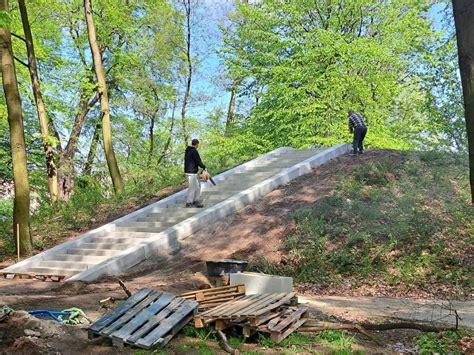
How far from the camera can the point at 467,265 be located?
916cm

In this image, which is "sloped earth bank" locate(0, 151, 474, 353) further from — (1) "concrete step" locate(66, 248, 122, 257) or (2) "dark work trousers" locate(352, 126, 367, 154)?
(2) "dark work trousers" locate(352, 126, 367, 154)

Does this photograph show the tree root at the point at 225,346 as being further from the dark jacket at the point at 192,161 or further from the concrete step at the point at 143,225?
the concrete step at the point at 143,225

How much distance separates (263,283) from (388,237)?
4.00 metres

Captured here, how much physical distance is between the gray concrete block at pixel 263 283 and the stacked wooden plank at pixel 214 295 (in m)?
0.42

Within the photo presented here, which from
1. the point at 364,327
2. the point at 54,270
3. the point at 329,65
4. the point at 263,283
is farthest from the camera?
the point at 329,65

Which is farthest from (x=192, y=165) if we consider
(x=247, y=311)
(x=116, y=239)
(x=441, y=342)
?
(x=441, y=342)

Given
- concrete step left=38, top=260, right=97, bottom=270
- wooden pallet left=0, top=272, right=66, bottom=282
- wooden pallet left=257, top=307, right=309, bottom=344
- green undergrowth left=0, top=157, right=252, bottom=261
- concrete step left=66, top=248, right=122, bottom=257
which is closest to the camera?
wooden pallet left=257, top=307, right=309, bottom=344

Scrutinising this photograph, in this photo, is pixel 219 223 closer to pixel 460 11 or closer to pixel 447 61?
pixel 460 11

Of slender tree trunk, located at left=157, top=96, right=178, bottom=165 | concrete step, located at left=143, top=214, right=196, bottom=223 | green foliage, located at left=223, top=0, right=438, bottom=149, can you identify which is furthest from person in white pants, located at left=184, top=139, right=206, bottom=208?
slender tree trunk, located at left=157, top=96, right=178, bottom=165

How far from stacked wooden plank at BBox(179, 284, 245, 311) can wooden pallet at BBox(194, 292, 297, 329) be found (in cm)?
26

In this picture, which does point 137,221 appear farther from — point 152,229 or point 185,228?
point 185,228

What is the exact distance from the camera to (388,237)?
10.2m

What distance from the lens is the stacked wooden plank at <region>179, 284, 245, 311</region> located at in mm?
6602

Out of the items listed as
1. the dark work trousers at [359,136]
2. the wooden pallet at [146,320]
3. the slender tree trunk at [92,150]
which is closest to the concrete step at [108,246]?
the wooden pallet at [146,320]
